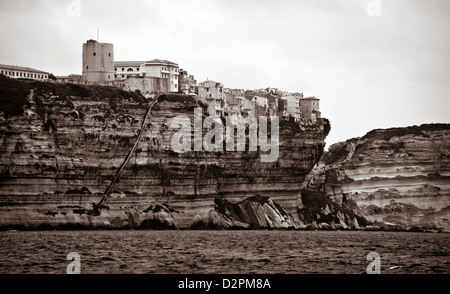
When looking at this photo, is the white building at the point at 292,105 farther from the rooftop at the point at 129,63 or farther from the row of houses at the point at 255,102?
the rooftop at the point at 129,63

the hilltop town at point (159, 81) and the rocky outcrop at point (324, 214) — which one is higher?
the hilltop town at point (159, 81)

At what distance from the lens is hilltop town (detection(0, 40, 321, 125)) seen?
11096 cm

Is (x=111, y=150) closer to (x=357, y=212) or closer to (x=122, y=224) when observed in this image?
(x=122, y=224)

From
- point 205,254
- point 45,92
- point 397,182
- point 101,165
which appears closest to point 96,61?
point 45,92

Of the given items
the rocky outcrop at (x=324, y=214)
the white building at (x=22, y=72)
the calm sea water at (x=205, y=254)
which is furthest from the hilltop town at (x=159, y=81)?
the calm sea water at (x=205, y=254)

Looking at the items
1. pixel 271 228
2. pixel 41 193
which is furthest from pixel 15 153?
pixel 271 228

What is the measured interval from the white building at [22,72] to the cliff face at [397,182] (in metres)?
38.9

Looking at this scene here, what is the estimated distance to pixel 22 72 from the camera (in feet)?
380

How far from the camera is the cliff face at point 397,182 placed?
127 metres

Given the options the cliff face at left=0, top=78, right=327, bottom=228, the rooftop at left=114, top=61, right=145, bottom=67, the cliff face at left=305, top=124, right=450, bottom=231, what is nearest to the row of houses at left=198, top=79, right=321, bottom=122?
the rooftop at left=114, top=61, right=145, bottom=67

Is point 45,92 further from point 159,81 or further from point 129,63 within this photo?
point 129,63

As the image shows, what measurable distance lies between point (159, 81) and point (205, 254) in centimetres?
5214
